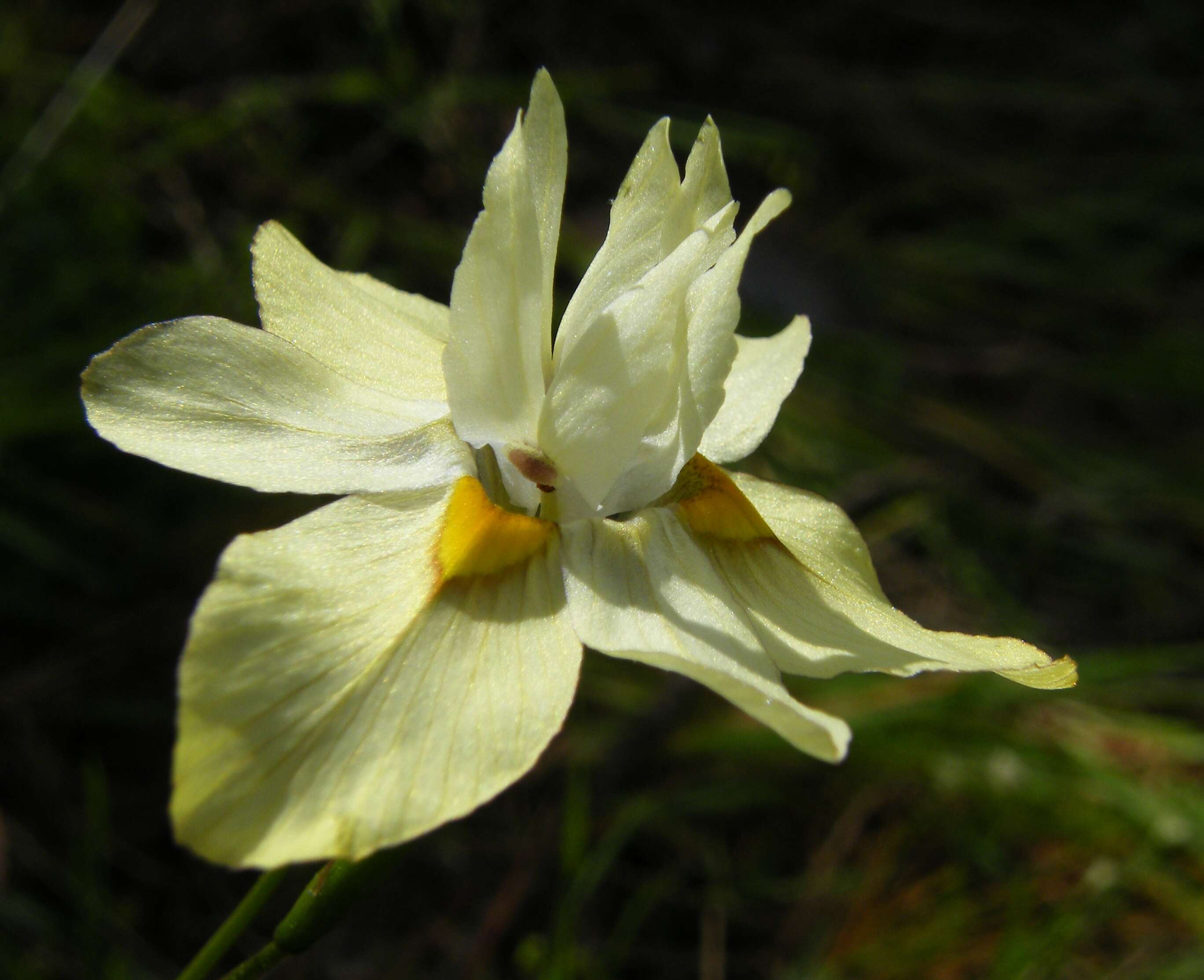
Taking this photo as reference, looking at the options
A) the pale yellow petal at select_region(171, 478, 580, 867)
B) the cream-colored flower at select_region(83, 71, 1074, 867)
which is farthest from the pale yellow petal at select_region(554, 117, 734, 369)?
the pale yellow petal at select_region(171, 478, 580, 867)

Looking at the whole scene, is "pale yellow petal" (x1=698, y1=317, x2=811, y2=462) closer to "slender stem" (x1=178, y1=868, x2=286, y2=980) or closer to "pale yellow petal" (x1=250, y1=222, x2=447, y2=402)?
"pale yellow petal" (x1=250, y1=222, x2=447, y2=402)

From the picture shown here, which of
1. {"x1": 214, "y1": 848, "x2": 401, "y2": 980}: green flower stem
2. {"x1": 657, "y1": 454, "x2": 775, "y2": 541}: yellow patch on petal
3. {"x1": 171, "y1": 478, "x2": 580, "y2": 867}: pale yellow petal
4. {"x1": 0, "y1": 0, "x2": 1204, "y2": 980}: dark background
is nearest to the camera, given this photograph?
{"x1": 171, "y1": 478, "x2": 580, "y2": 867}: pale yellow petal

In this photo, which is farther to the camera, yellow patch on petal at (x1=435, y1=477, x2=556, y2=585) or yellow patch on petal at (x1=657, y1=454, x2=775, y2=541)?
yellow patch on petal at (x1=657, y1=454, x2=775, y2=541)

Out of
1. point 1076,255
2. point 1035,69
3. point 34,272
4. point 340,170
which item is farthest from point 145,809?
point 1035,69

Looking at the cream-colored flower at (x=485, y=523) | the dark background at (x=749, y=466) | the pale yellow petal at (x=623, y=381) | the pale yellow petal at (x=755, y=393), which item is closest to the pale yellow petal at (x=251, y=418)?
the cream-colored flower at (x=485, y=523)

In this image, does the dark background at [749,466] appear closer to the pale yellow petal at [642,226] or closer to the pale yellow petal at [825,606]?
the pale yellow petal at [825,606]

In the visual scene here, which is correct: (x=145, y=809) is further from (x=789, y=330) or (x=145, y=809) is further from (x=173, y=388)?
(x=789, y=330)

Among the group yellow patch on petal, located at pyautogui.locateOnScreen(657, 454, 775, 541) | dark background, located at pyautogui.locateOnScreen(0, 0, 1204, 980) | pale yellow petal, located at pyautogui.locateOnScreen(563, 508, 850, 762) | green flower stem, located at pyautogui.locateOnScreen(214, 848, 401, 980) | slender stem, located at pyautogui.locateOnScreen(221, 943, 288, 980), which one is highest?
pale yellow petal, located at pyautogui.locateOnScreen(563, 508, 850, 762)
